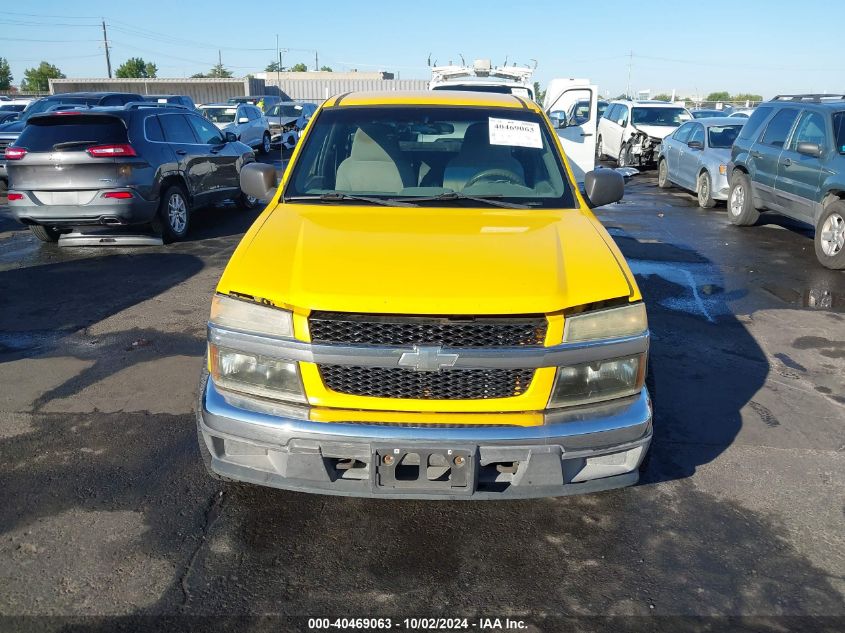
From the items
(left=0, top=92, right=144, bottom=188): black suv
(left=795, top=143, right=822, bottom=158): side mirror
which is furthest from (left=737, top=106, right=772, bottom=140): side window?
(left=0, top=92, right=144, bottom=188): black suv

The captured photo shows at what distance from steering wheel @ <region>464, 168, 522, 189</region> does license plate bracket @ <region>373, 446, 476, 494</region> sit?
1.93 meters

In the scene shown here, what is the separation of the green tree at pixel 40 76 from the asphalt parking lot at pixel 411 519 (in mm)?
98422

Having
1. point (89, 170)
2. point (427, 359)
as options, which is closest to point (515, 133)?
point (427, 359)

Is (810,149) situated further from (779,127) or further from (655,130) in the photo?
(655,130)

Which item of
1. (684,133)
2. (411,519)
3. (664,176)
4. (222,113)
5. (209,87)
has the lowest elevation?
(411,519)

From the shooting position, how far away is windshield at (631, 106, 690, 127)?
60.1ft

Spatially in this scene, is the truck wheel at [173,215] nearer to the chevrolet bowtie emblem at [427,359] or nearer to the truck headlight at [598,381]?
the chevrolet bowtie emblem at [427,359]

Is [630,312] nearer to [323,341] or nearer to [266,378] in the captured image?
[323,341]

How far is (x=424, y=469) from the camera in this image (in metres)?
2.79

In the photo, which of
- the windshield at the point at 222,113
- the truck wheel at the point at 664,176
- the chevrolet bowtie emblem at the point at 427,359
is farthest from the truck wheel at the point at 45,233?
the windshield at the point at 222,113

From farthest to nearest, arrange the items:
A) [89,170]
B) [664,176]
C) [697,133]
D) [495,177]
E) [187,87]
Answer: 1. [187,87]
2. [664,176]
3. [697,133]
4. [89,170]
5. [495,177]

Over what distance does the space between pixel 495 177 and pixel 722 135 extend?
1036 centimetres

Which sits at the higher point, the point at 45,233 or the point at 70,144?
the point at 70,144

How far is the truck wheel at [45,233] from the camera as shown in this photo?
363 inches
